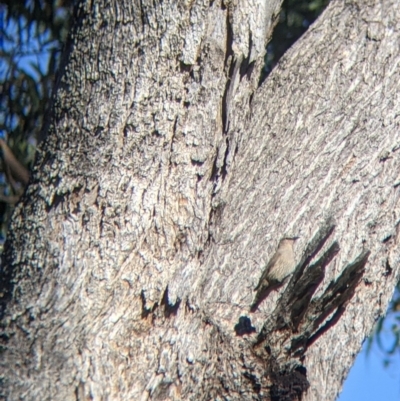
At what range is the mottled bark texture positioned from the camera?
4.41ft

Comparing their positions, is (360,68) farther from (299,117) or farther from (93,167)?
(93,167)

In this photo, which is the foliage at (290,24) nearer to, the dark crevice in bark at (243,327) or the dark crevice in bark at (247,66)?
the dark crevice in bark at (247,66)

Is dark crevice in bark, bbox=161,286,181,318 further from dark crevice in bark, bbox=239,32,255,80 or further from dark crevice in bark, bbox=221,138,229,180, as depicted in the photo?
dark crevice in bark, bbox=239,32,255,80

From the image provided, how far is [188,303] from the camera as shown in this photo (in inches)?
55.4

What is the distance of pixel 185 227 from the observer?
1.41 metres

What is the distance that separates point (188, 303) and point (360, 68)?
649mm

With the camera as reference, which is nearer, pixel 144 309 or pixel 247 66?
pixel 144 309

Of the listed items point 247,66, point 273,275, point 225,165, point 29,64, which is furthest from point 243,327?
point 29,64

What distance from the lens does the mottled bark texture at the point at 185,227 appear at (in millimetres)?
1344

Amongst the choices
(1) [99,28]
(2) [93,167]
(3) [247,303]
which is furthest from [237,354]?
(1) [99,28]

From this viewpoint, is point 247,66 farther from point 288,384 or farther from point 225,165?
point 288,384

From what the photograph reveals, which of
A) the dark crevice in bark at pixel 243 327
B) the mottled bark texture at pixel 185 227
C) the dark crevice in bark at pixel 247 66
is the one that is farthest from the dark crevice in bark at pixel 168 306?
the dark crevice in bark at pixel 247 66

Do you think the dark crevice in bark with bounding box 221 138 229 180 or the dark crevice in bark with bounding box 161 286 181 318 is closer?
the dark crevice in bark with bounding box 161 286 181 318

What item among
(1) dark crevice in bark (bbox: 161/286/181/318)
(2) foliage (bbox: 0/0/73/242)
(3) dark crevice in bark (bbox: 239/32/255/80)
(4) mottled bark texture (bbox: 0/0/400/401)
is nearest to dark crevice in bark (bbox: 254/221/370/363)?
(4) mottled bark texture (bbox: 0/0/400/401)
